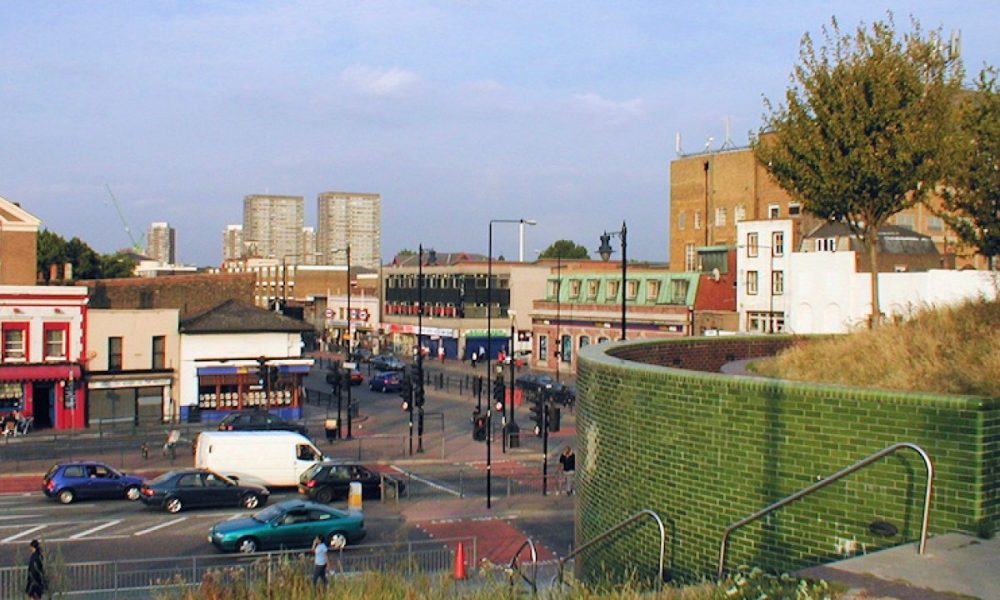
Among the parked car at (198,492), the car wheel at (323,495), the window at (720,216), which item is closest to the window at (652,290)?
the window at (720,216)

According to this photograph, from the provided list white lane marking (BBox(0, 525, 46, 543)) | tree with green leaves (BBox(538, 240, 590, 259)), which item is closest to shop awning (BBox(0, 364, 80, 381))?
white lane marking (BBox(0, 525, 46, 543))

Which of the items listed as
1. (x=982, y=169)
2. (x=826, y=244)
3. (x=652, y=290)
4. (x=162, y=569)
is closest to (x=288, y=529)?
(x=162, y=569)

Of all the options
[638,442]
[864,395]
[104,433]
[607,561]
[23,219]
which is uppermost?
[23,219]

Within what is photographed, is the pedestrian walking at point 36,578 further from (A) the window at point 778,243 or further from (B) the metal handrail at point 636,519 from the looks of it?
(A) the window at point 778,243

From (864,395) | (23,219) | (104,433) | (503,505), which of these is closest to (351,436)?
(104,433)

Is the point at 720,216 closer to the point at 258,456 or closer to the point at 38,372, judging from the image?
the point at 38,372

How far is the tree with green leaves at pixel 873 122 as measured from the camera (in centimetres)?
2425

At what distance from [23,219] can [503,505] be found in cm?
3616

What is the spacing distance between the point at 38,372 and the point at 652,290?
3788cm

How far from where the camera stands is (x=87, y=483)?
31.0 metres

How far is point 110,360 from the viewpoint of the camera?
49.6m

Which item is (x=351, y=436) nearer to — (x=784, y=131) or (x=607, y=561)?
(x=784, y=131)

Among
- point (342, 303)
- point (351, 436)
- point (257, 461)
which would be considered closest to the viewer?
point (257, 461)

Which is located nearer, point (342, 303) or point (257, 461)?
point (257, 461)
